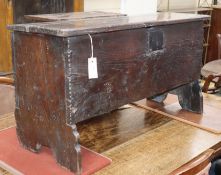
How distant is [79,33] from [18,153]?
1.62 feet

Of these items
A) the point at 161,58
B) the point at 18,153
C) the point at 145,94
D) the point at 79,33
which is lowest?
the point at 18,153

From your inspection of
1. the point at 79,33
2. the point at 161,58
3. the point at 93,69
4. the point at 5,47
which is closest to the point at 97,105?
the point at 93,69

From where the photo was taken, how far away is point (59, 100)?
3.59 ft

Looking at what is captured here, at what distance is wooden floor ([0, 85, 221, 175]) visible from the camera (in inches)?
45.9

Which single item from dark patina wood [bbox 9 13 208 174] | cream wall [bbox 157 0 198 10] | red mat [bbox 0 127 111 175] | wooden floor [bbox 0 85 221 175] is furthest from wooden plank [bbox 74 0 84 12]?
cream wall [bbox 157 0 198 10]

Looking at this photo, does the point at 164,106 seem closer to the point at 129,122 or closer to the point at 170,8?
the point at 129,122

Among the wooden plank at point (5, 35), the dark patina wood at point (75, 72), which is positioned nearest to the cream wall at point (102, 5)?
the wooden plank at point (5, 35)

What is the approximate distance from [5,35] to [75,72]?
1.26m

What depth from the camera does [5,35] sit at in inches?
85.7

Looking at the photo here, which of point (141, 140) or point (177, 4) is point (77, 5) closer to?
point (141, 140)

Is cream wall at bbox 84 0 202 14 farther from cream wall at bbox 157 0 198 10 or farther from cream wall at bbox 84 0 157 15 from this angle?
cream wall at bbox 157 0 198 10

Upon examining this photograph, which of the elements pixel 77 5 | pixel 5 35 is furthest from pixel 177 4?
pixel 5 35

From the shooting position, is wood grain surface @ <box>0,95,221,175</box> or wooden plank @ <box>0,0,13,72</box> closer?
wood grain surface @ <box>0,95,221,175</box>

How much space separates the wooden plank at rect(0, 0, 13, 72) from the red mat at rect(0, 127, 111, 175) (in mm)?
989
